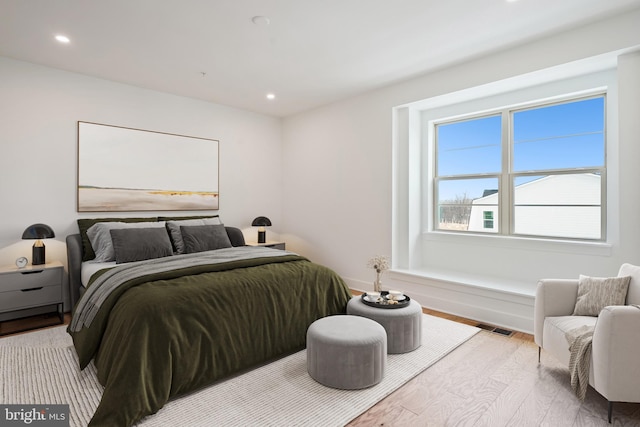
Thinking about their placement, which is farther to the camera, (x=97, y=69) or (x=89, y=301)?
(x=97, y=69)

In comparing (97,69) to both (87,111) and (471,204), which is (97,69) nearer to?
(87,111)

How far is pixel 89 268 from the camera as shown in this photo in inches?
131

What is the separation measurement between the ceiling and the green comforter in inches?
79.6

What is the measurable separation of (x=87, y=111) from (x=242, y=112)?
2.06m

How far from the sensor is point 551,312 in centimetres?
248

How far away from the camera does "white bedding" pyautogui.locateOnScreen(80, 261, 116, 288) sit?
3251mm

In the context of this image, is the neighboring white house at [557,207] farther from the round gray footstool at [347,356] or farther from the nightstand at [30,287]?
the nightstand at [30,287]

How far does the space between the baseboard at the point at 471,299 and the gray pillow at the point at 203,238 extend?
2.11 metres

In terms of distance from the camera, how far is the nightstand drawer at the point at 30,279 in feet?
10.6

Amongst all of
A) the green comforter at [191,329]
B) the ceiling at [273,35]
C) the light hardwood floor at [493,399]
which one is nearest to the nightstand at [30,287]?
the green comforter at [191,329]

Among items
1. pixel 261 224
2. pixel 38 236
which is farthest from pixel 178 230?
pixel 261 224

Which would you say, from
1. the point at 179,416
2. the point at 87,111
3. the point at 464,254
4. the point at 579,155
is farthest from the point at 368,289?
the point at 87,111

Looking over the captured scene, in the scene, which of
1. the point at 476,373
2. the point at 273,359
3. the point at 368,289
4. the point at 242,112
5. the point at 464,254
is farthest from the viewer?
the point at 242,112

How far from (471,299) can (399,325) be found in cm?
134
